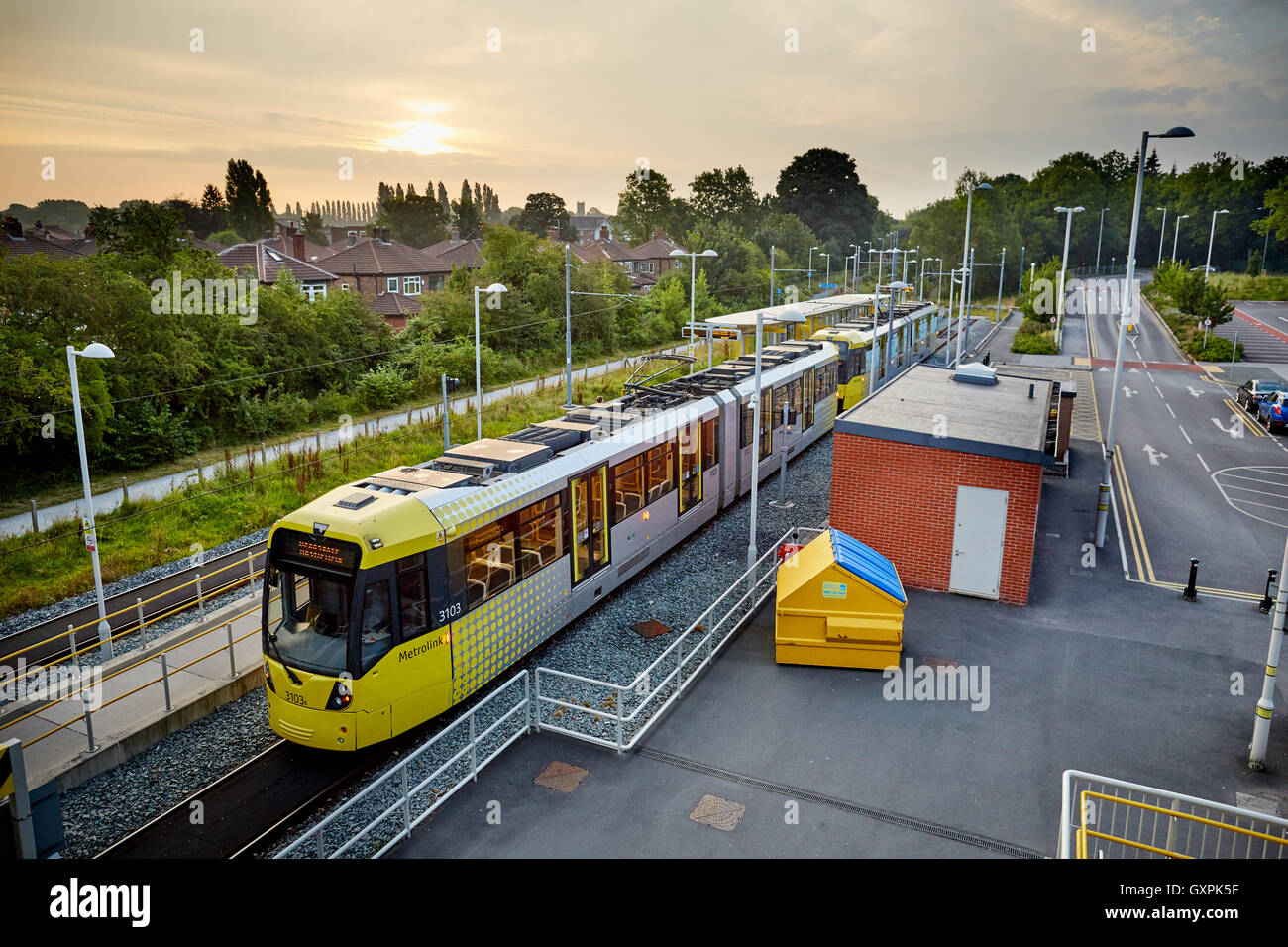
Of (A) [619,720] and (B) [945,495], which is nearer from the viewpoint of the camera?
(A) [619,720]

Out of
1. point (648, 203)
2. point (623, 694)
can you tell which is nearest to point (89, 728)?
point (623, 694)

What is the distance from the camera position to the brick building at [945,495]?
15.4 m

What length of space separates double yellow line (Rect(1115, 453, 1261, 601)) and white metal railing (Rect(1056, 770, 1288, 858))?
7.52 metres

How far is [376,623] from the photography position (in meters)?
10.3

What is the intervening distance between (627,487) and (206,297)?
1125 inches

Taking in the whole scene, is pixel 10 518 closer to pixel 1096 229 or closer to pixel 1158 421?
pixel 1158 421

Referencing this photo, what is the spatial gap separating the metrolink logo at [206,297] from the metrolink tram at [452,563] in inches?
941

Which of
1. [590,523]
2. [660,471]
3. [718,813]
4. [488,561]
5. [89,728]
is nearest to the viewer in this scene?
[718,813]

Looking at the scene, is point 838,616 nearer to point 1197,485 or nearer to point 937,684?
point 937,684

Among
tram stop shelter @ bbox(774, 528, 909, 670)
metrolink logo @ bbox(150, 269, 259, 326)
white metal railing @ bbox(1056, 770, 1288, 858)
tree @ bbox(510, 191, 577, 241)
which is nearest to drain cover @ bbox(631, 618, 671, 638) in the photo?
tram stop shelter @ bbox(774, 528, 909, 670)

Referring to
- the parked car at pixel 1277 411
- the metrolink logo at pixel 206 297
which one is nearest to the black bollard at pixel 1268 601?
the parked car at pixel 1277 411

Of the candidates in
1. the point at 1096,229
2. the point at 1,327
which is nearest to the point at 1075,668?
the point at 1,327

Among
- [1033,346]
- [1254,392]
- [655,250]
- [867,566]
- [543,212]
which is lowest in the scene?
[867,566]
